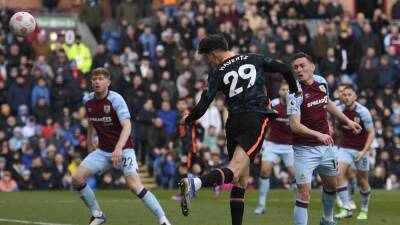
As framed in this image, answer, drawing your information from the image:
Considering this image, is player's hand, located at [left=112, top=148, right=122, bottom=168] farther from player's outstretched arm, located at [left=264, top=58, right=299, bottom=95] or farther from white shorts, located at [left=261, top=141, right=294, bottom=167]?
white shorts, located at [left=261, top=141, right=294, bottom=167]

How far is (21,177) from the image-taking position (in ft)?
95.5

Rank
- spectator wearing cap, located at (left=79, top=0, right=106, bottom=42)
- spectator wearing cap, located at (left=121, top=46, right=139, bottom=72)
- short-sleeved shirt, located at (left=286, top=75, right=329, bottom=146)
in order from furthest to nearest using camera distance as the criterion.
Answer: spectator wearing cap, located at (left=79, top=0, right=106, bottom=42) → spectator wearing cap, located at (left=121, top=46, right=139, bottom=72) → short-sleeved shirt, located at (left=286, top=75, right=329, bottom=146)

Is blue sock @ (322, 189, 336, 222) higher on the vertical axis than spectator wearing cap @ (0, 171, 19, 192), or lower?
higher

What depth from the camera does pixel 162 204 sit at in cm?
2262

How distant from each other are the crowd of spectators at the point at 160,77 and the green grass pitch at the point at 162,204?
2.23 meters

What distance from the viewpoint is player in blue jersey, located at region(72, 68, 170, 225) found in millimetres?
15930

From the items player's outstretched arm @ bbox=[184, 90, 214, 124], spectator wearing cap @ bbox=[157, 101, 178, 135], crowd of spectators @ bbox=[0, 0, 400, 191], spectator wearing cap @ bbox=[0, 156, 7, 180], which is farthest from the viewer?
spectator wearing cap @ bbox=[157, 101, 178, 135]

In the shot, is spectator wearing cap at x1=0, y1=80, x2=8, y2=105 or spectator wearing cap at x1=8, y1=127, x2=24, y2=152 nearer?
spectator wearing cap at x1=8, y1=127, x2=24, y2=152

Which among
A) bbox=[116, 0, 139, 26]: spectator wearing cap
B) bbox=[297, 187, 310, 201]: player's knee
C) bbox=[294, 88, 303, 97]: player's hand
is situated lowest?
bbox=[297, 187, 310, 201]: player's knee

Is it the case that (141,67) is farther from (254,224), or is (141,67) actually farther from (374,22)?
(254,224)

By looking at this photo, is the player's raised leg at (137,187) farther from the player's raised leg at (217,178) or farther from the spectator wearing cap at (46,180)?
the spectator wearing cap at (46,180)

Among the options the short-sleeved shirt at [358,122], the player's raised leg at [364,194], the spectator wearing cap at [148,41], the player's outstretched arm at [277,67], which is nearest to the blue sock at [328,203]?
the player's outstretched arm at [277,67]

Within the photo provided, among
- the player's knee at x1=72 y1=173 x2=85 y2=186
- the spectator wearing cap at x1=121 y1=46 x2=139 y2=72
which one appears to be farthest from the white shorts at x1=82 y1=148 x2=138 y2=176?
the spectator wearing cap at x1=121 y1=46 x2=139 y2=72

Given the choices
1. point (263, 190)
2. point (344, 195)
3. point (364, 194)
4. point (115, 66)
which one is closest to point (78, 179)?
point (344, 195)
